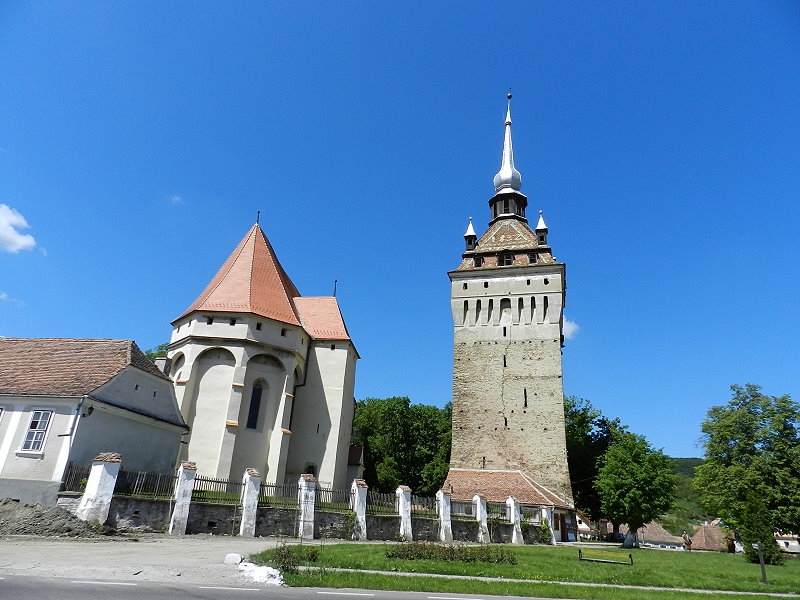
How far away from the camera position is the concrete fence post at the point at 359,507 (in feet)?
57.2

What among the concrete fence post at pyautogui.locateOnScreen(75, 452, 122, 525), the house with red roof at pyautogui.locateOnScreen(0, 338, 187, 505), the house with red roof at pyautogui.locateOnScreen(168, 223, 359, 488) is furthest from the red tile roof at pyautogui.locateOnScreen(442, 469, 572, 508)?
the concrete fence post at pyautogui.locateOnScreen(75, 452, 122, 525)

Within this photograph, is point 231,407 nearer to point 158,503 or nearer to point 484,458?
point 158,503

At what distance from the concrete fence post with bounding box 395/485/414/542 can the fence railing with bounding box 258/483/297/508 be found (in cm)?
386

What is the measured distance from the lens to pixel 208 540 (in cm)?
1484

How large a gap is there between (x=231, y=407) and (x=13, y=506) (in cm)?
1025

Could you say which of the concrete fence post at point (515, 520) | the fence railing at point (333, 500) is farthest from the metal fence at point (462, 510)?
the fence railing at point (333, 500)

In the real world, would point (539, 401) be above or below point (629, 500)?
above

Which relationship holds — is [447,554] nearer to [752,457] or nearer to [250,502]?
[250,502]

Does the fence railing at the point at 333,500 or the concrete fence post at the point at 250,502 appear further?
the fence railing at the point at 333,500

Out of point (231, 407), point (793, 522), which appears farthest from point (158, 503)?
point (793, 522)

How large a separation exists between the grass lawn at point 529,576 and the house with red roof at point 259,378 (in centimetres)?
1207

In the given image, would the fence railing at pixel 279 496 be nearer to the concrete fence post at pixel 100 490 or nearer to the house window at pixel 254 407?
the concrete fence post at pixel 100 490

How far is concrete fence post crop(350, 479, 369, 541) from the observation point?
17422mm

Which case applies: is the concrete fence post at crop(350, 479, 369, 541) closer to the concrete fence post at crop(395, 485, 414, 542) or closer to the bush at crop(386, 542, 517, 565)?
the concrete fence post at crop(395, 485, 414, 542)
